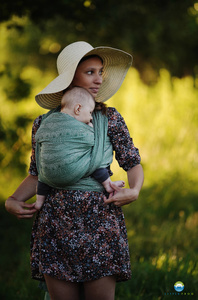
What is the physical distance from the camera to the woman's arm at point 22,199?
2.41m

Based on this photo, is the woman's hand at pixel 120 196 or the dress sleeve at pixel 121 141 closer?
the woman's hand at pixel 120 196

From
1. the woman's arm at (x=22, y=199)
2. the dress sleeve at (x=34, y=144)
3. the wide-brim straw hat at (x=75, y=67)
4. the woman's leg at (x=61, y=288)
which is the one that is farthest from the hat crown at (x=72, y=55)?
the woman's leg at (x=61, y=288)

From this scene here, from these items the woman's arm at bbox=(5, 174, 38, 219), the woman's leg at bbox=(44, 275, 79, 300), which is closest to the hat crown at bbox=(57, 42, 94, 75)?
the woman's arm at bbox=(5, 174, 38, 219)

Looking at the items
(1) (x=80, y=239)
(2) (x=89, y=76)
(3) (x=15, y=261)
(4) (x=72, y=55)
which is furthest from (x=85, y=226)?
(3) (x=15, y=261)

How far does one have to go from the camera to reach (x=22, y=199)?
250 centimetres

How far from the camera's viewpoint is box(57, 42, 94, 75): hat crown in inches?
89.7

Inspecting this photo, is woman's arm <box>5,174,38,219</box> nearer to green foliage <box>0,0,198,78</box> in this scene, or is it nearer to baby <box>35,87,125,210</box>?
baby <box>35,87,125,210</box>

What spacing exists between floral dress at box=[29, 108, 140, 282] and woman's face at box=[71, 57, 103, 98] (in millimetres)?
222

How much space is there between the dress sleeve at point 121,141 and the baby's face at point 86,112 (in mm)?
176

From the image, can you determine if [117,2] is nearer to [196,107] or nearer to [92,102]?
[92,102]

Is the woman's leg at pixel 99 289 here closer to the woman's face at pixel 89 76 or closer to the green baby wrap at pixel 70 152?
the green baby wrap at pixel 70 152

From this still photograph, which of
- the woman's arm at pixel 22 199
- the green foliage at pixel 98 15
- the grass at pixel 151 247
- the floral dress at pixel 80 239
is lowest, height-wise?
the grass at pixel 151 247

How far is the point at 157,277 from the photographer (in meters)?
3.47

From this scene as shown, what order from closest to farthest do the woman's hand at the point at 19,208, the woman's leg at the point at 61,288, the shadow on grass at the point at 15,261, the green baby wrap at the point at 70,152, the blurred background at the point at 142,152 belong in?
the green baby wrap at the point at 70,152 → the woman's leg at the point at 61,288 → the woman's hand at the point at 19,208 → the shadow on grass at the point at 15,261 → the blurred background at the point at 142,152
